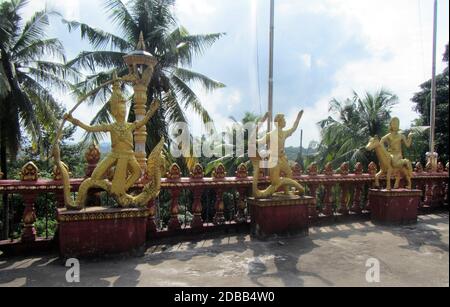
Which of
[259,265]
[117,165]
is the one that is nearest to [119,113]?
[117,165]

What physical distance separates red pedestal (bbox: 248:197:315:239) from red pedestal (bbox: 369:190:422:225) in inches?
81.4

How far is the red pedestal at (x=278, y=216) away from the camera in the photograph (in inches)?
212

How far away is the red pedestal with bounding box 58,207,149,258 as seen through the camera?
418 centimetres

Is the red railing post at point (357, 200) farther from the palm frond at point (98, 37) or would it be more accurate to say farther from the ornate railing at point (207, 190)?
the palm frond at point (98, 37)

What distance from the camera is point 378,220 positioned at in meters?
6.89

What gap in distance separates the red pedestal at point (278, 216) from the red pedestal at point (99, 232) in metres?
1.85

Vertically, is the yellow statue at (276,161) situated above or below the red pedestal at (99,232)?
above

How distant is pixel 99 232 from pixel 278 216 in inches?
105

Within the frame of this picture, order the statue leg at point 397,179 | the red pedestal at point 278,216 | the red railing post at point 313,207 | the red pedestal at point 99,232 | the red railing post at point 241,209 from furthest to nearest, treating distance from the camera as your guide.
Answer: the statue leg at point 397,179 < the red railing post at point 313,207 < the red railing post at point 241,209 < the red pedestal at point 278,216 < the red pedestal at point 99,232

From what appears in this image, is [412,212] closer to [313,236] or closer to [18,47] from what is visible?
[313,236]

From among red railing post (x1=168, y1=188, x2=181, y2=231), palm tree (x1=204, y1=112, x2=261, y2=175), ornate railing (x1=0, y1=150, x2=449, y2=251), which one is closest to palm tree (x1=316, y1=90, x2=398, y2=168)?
palm tree (x1=204, y1=112, x2=261, y2=175)

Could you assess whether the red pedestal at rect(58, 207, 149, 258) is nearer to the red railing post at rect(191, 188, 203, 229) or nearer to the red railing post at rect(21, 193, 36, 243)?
the red railing post at rect(21, 193, 36, 243)

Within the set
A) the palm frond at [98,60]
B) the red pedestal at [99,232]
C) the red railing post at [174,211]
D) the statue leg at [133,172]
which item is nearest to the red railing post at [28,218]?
the red pedestal at [99,232]
